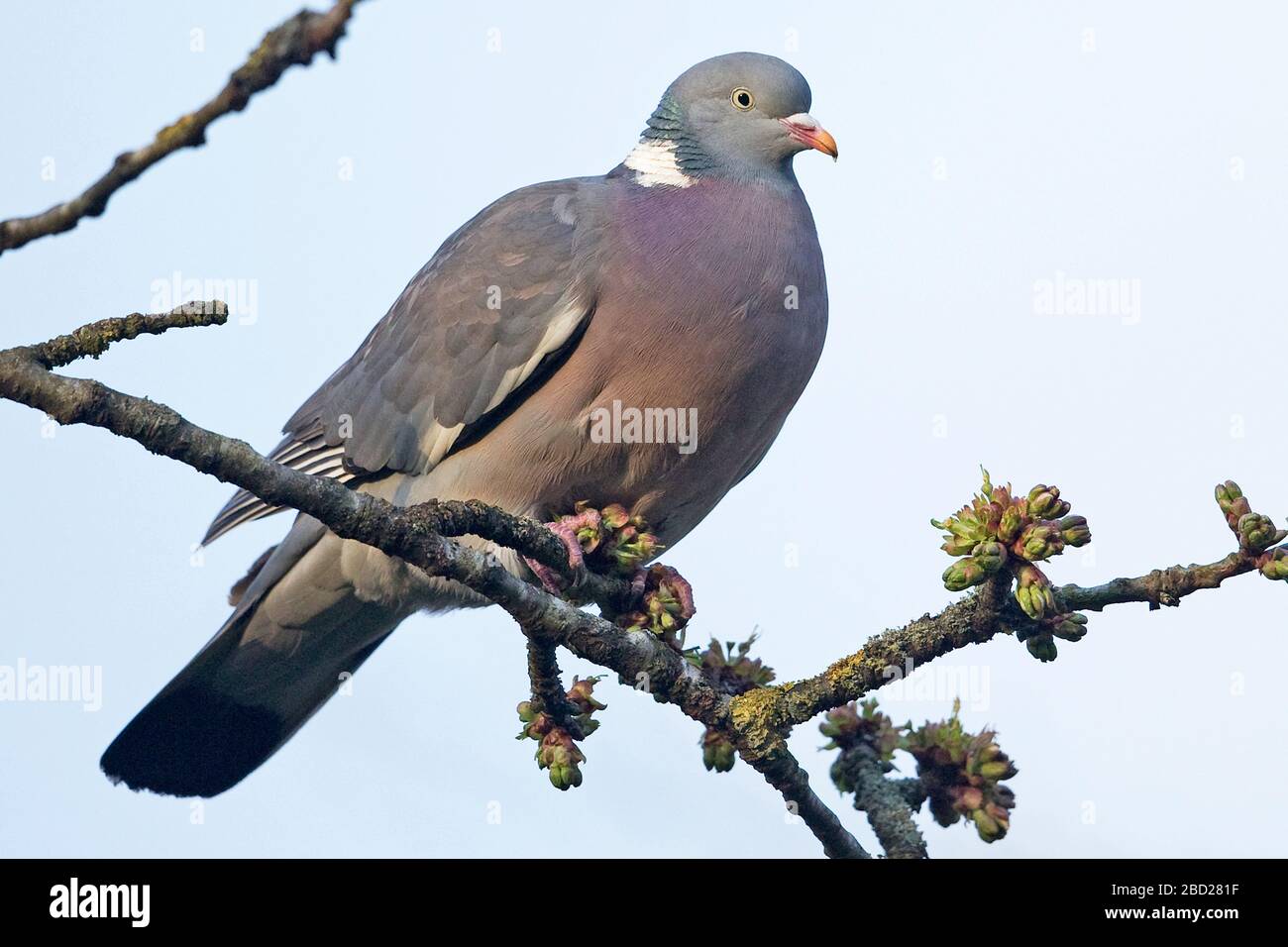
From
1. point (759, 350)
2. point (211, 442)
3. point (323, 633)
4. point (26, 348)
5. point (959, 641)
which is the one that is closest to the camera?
point (26, 348)

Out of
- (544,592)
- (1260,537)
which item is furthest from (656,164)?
(1260,537)

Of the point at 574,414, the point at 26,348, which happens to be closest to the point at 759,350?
the point at 574,414

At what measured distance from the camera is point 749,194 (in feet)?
16.6

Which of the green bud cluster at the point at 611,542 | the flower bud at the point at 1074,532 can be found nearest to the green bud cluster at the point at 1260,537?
the flower bud at the point at 1074,532

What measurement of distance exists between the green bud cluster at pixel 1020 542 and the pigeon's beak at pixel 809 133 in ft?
7.76

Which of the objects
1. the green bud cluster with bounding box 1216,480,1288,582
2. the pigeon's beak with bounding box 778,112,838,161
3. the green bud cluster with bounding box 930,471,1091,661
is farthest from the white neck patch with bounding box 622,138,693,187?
the green bud cluster with bounding box 1216,480,1288,582

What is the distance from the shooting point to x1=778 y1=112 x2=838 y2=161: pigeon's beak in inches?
202

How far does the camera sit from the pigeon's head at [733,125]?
519cm

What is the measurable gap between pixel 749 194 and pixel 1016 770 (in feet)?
7.56

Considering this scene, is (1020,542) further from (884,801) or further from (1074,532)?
(884,801)

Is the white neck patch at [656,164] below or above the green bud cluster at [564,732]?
above

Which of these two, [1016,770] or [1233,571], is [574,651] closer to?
[1016,770]

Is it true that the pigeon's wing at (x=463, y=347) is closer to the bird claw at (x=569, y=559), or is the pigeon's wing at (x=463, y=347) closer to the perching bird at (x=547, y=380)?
the perching bird at (x=547, y=380)

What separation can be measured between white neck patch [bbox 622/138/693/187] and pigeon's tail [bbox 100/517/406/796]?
5.56 feet
